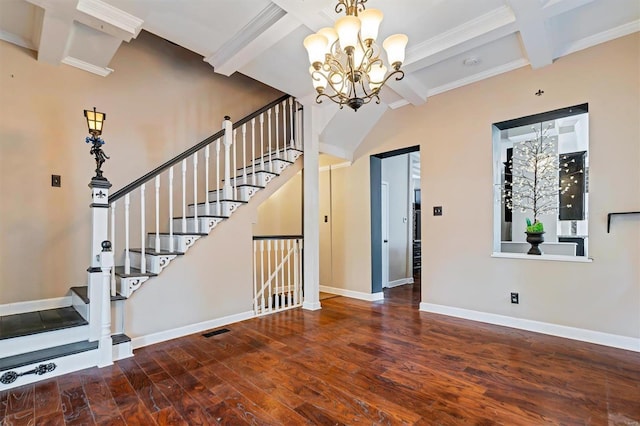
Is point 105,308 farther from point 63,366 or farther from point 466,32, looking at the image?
point 466,32

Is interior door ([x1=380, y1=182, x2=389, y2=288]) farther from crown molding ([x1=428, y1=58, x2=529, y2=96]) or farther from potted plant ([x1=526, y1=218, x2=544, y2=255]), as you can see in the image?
potted plant ([x1=526, y1=218, x2=544, y2=255])

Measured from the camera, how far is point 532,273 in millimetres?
3500

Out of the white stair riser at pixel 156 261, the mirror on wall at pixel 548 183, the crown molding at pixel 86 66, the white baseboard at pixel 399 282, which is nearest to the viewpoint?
the white stair riser at pixel 156 261

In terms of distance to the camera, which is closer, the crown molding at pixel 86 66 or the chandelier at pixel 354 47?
the chandelier at pixel 354 47

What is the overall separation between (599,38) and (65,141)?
581 centimetres

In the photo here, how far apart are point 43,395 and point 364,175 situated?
4.47m

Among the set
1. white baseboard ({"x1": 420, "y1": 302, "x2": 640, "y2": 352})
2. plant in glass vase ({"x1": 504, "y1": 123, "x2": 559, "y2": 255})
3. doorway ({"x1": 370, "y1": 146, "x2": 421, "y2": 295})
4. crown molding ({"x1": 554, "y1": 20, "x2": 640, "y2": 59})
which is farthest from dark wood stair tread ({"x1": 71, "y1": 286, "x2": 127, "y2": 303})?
crown molding ({"x1": 554, "y1": 20, "x2": 640, "y2": 59})

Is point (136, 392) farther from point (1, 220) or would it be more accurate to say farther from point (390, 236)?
point (390, 236)

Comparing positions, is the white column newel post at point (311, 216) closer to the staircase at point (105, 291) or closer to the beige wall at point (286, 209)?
the staircase at point (105, 291)

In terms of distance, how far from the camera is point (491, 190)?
→ 3.79 m

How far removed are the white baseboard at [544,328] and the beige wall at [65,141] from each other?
4371 mm

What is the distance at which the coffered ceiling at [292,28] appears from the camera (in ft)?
8.42

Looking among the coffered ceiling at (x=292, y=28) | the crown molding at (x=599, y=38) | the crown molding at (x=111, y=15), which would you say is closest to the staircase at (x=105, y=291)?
the coffered ceiling at (x=292, y=28)

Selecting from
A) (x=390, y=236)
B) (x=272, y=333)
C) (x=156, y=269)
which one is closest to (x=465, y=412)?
(x=272, y=333)
